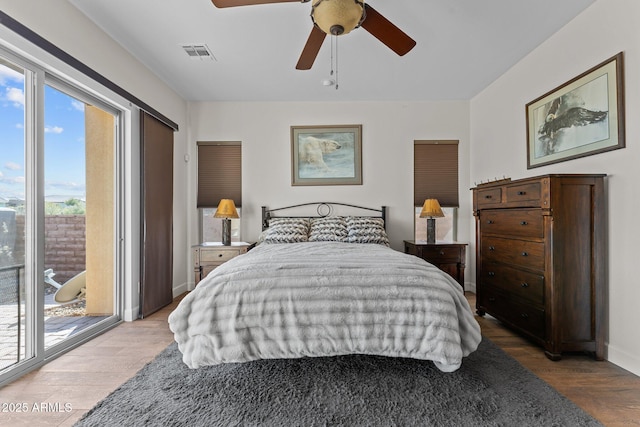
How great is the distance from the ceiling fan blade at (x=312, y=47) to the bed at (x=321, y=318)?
152 cm

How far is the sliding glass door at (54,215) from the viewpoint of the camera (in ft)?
6.66

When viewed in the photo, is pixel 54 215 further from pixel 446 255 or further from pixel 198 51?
pixel 446 255

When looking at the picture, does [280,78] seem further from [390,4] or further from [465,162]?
[465,162]

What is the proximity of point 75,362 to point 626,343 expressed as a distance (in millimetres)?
3910

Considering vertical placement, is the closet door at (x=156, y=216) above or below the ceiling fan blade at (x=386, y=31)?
below

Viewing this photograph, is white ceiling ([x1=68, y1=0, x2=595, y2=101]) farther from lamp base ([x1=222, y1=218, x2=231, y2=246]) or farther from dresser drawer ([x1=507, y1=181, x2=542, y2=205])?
lamp base ([x1=222, y1=218, x2=231, y2=246])

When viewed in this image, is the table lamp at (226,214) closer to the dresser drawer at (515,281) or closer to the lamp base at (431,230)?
A: the lamp base at (431,230)

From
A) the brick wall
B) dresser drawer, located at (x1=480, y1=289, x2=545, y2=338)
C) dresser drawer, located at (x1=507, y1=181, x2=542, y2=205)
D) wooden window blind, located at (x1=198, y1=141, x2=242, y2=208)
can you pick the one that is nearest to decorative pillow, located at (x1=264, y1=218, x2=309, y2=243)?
wooden window blind, located at (x1=198, y1=141, x2=242, y2=208)

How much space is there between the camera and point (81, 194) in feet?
9.09

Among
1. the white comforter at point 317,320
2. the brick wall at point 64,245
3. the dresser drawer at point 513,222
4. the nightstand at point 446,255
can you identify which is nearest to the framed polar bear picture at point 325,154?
the nightstand at point 446,255

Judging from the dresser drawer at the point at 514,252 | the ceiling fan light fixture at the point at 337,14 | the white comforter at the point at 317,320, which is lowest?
the white comforter at the point at 317,320

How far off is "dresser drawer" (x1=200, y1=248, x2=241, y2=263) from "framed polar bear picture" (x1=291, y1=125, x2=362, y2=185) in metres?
1.31

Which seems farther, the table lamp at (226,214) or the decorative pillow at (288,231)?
the table lamp at (226,214)

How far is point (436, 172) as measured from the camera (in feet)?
14.1
